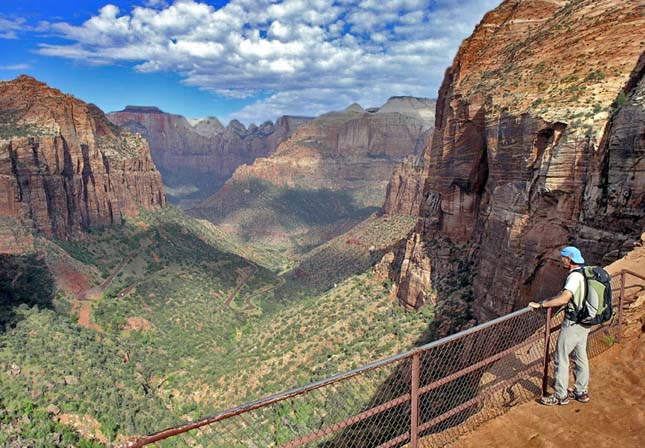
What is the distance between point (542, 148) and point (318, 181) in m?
127

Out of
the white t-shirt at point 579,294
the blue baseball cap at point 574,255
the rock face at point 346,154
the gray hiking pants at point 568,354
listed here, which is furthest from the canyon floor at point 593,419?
the rock face at point 346,154

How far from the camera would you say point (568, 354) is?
7934 millimetres

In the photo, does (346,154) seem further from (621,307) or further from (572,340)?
(572,340)

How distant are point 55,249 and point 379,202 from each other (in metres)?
101

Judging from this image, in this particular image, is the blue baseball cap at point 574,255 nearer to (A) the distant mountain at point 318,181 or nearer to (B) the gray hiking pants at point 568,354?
(B) the gray hiking pants at point 568,354

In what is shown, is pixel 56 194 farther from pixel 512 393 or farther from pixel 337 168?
pixel 337 168

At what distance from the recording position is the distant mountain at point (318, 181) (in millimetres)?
121894

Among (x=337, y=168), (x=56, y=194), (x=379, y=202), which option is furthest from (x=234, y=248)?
(x=337, y=168)

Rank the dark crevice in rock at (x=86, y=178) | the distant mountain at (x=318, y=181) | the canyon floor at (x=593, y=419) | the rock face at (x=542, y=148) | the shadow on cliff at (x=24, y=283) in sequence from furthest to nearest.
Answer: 1. the distant mountain at (x=318, y=181)
2. the dark crevice in rock at (x=86, y=178)
3. the shadow on cliff at (x=24, y=283)
4. the rock face at (x=542, y=148)
5. the canyon floor at (x=593, y=419)

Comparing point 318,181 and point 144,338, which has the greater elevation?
point 318,181

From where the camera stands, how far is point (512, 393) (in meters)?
8.73

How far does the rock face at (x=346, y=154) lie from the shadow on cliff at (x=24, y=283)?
9765 cm

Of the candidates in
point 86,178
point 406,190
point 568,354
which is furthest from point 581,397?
point 406,190

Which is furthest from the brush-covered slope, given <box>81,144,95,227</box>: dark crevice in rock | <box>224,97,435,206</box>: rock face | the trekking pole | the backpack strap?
<box>224,97,435,206</box>: rock face
